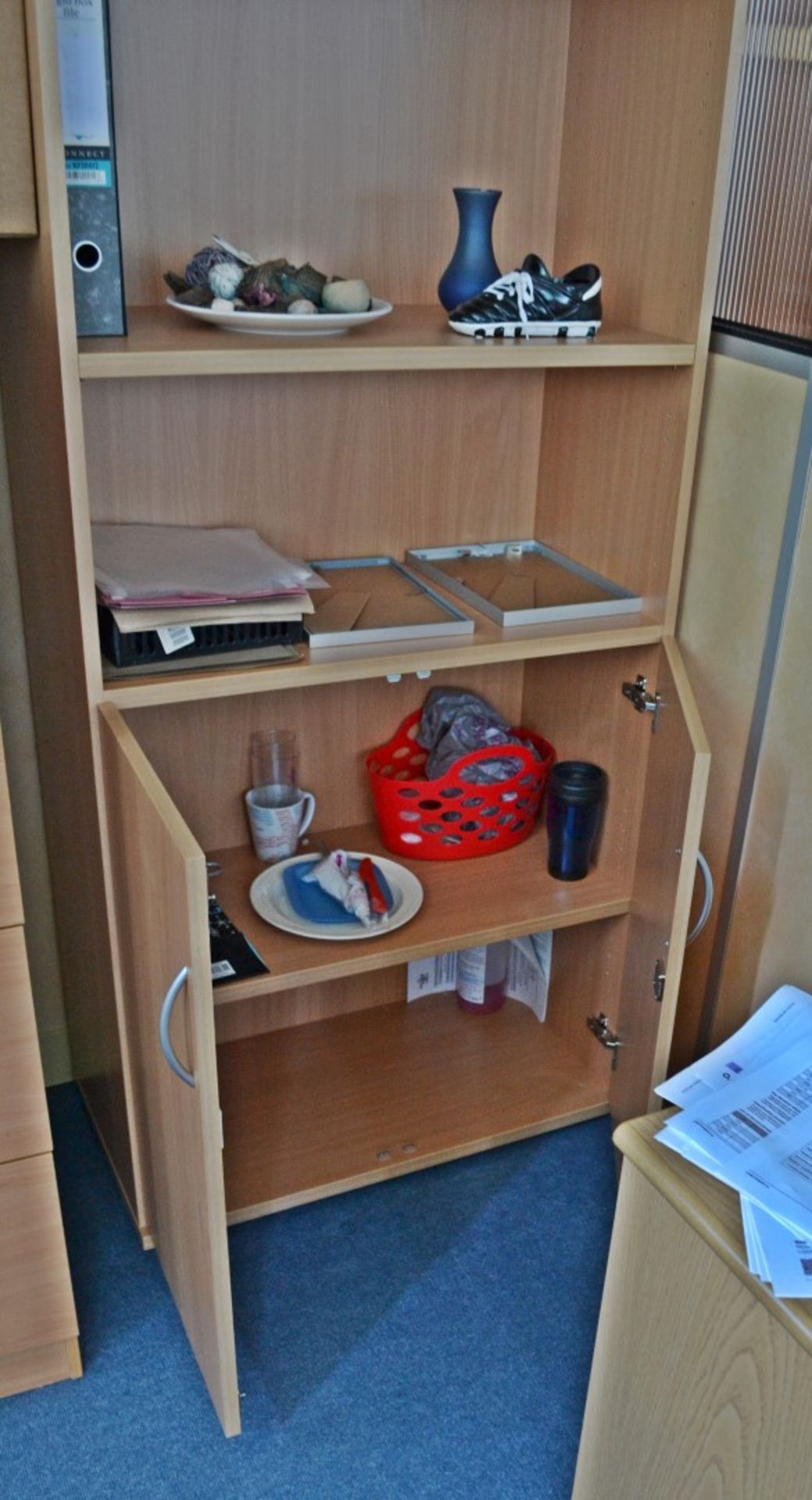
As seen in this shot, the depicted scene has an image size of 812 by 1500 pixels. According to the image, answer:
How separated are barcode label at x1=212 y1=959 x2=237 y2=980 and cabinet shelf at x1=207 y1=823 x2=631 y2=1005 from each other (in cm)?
2

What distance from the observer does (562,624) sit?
5.42 ft

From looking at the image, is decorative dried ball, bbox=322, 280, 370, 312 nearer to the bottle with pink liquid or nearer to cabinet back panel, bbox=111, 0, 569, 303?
cabinet back panel, bbox=111, 0, 569, 303

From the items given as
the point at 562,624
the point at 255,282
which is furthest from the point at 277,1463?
the point at 255,282

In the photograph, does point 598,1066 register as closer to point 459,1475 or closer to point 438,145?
point 459,1475

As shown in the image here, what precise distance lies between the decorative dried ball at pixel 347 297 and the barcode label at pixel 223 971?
0.78m

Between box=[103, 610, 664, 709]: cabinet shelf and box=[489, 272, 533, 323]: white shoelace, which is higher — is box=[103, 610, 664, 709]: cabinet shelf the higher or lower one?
the lower one

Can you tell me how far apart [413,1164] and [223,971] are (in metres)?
0.46

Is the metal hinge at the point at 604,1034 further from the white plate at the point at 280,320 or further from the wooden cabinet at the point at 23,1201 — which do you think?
the white plate at the point at 280,320

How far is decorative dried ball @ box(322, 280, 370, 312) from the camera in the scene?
4.72 feet

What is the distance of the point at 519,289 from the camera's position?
4.94 ft

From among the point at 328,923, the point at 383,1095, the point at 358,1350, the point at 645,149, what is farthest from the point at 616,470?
the point at 358,1350

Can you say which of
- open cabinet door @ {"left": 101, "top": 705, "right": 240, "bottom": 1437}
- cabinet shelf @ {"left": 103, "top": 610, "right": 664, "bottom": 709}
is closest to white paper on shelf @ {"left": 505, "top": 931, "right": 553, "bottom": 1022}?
cabinet shelf @ {"left": 103, "top": 610, "right": 664, "bottom": 709}

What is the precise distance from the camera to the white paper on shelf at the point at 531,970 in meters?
2.06

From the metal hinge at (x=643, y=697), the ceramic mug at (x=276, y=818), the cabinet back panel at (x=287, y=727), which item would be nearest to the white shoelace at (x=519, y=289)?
the metal hinge at (x=643, y=697)
